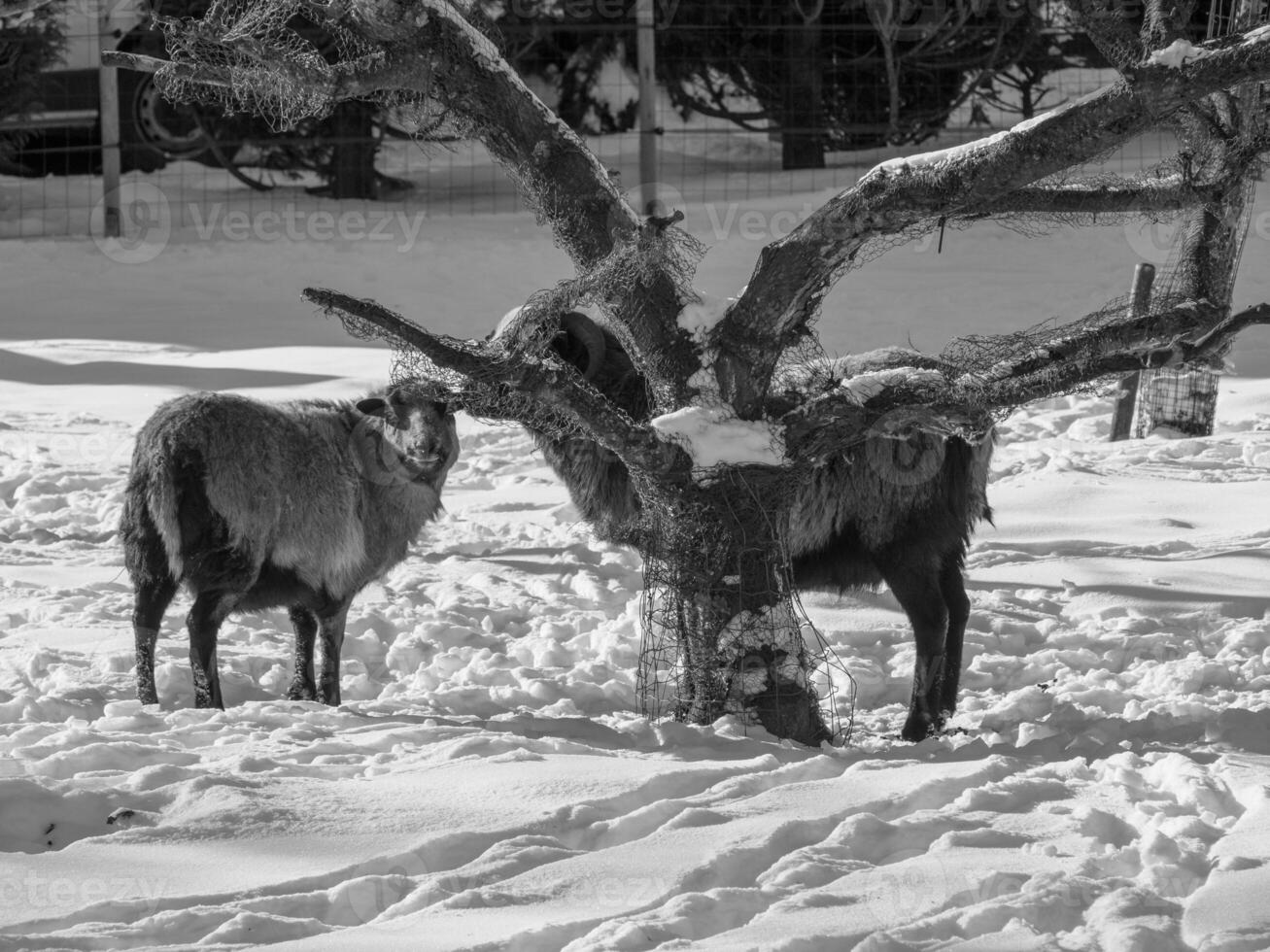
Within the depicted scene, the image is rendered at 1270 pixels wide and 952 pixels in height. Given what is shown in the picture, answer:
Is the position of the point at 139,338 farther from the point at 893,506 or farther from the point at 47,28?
the point at 893,506

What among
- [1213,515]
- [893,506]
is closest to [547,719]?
[893,506]

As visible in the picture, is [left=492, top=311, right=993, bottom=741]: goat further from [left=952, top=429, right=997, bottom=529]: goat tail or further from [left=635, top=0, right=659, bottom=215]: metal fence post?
[left=635, top=0, right=659, bottom=215]: metal fence post

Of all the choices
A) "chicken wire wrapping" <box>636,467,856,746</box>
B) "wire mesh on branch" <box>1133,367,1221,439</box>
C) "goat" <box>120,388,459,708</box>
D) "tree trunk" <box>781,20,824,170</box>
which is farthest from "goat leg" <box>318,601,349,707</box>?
"tree trunk" <box>781,20,824,170</box>

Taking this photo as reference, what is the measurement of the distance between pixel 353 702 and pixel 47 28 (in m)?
13.5

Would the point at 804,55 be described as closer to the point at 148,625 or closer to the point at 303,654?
the point at 303,654

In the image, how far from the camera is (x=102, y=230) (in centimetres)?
1639

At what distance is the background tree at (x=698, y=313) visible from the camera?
5086 mm

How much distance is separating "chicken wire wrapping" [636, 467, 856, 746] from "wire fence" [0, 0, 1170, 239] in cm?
1167

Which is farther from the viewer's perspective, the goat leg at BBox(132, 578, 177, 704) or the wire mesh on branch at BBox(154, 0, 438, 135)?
the goat leg at BBox(132, 578, 177, 704)

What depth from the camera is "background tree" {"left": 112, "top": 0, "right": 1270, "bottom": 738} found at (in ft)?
16.7

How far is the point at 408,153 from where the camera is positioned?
69.6 ft

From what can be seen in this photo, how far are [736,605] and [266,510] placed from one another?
1949 millimetres

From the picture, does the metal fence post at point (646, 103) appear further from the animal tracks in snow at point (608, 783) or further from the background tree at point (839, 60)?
the animal tracks in snow at point (608, 783)

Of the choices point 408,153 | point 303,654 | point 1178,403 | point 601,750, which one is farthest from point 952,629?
point 408,153
